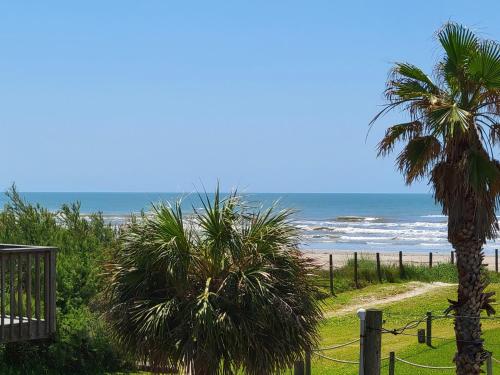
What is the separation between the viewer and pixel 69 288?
17625 mm

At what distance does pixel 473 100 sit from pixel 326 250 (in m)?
55.3

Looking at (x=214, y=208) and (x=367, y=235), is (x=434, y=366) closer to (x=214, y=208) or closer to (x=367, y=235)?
(x=214, y=208)

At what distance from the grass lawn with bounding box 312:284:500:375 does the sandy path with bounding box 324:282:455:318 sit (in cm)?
15

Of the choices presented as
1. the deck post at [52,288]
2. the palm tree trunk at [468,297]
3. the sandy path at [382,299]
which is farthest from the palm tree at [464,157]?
the sandy path at [382,299]

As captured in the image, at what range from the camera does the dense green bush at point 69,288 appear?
16.8 m

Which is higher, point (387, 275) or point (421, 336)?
point (387, 275)

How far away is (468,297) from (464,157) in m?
2.26

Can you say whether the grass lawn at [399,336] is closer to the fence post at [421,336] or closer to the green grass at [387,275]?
the fence post at [421,336]

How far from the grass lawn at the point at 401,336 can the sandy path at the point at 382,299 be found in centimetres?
15

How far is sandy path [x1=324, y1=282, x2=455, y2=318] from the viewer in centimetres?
2788

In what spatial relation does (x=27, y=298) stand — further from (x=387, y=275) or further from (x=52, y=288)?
(x=387, y=275)

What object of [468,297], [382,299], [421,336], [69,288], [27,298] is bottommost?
[382,299]

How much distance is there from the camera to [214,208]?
500 inches

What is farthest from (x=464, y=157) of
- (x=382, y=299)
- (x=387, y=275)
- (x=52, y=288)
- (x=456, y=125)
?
(x=387, y=275)
